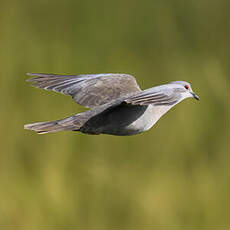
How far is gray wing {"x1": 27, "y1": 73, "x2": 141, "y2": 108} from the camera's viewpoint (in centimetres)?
Answer: 533

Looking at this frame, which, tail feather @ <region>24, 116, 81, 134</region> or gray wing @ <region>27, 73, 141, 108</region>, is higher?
gray wing @ <region>27, 73, 141, 108</region>

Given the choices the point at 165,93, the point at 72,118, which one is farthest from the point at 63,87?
the point at 165,93

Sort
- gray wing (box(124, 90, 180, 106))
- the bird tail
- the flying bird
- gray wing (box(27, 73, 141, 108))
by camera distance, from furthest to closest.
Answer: gray wing (box(27, 73, 141, 108)) < the bird tail < the flying bird < gray wing (box(124, 90, 180, 106))

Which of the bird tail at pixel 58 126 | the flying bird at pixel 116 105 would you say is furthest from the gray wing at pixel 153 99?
the bird tail at pixel 58 126

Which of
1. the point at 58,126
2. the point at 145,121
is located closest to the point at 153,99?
the point at 145,121

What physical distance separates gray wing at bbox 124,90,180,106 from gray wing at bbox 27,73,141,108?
0.89m

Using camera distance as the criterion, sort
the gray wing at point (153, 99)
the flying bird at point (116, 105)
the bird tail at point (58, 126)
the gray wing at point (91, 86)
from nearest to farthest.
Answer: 1. the gray wing at point (153, 99)
2. the flying bird at point (116, 105)
3. the bird tail at point (58, 126)
4. the gray wing at point (91, 86)

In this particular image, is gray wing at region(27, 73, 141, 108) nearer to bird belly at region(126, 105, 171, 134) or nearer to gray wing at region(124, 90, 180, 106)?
bird belly at region(126, 105, 171, 134)

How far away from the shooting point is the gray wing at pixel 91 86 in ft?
17.5

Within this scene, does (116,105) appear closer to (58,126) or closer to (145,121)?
(145,121)

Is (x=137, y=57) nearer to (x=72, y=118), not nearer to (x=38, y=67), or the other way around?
(x=38, y=67)

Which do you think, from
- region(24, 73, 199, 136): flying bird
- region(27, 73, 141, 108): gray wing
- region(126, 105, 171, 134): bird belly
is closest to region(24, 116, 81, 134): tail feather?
region(24, 73, 199, 136): flying bird

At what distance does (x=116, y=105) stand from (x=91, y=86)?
3.60ft

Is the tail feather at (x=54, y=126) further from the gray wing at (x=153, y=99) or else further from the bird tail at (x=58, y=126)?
the gray wing at (x=153, y=99)
